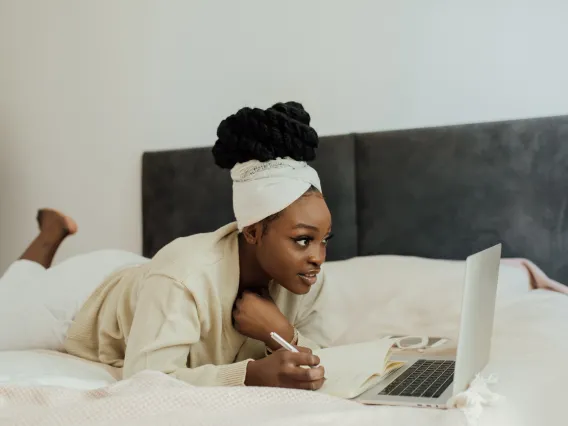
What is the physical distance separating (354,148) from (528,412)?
46.7 inches

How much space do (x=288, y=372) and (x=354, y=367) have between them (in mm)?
118

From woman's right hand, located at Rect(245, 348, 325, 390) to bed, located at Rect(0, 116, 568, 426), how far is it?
0.28 metres

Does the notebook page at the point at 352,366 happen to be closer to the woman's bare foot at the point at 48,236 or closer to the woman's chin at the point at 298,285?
the woman's chin at the point at 298,285

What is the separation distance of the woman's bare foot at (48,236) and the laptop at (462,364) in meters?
1.21

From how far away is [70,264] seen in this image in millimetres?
1664

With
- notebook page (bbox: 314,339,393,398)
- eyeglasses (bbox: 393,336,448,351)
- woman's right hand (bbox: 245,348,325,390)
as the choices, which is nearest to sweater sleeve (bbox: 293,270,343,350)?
eyeglasses (bbox: 393,336,448,351)

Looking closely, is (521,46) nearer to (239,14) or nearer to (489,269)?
(239,14)

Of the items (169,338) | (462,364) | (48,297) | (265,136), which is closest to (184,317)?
(169,338)

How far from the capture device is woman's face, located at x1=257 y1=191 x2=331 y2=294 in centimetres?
117

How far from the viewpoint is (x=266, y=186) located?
3.85 feet

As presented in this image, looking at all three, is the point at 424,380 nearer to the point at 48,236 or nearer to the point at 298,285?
the point at 298,285

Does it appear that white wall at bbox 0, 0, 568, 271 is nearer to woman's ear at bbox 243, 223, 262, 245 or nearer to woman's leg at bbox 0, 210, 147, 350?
woman's leg at bbox 0, 210, 147, 350

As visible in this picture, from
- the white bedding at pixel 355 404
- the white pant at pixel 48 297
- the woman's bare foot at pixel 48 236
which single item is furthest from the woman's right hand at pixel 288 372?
the woman's bare foot at pixel 48 236

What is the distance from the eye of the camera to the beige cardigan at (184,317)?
3.44ft
